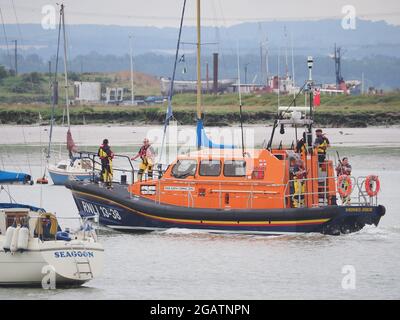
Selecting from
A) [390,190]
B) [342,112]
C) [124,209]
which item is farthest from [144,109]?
[124,209]

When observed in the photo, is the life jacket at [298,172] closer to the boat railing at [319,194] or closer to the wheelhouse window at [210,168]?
the boat railing at [319,194]

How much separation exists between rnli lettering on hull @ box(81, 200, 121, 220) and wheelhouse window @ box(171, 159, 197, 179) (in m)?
1.51

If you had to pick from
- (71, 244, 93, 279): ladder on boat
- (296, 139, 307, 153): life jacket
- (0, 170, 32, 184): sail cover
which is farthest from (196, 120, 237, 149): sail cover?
(71, 244, 93, 279): ladder on boat

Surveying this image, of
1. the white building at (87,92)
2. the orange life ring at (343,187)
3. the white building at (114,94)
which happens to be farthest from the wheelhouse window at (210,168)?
the white building at (114,94)

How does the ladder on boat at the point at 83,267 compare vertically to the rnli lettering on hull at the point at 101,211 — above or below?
below

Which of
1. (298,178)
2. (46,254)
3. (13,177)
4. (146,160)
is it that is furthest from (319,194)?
Answer: (46,254)

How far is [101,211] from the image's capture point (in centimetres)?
2689

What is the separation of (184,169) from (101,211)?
2.03 meters

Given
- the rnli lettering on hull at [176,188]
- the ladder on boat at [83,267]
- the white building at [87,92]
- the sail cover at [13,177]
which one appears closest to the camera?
the ladder on boat at [83,267]

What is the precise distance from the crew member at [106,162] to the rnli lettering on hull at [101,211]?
0.61 m

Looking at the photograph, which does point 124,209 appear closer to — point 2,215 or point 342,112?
point 2,215

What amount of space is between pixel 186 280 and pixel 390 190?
1534 centimetres

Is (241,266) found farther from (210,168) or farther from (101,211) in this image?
(101,211)

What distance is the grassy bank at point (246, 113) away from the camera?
235ft
